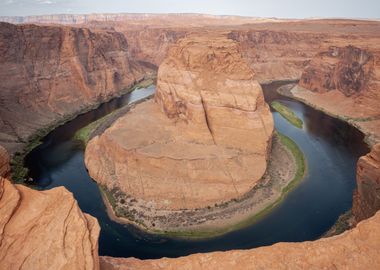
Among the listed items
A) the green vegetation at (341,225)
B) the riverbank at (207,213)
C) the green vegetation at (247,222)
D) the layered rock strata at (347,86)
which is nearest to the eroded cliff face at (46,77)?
the riverbank at (207,213)

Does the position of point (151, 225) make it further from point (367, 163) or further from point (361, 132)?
point (361, 132)

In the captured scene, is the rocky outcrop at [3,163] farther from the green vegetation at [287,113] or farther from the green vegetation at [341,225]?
the green vegetation at [287,113]

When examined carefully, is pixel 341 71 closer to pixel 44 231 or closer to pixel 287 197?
pixel 287 197

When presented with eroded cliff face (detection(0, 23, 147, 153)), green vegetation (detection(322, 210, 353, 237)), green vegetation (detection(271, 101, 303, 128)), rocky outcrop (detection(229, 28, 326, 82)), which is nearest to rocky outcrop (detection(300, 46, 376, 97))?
green vegetation (detection(271, 101, 303, 128))

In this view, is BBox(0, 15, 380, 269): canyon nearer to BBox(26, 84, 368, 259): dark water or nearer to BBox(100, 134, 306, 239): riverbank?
BBox(100, 134, 306, 239): riverbank

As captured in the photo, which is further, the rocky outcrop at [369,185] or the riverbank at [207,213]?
the riverbank at [207,213]

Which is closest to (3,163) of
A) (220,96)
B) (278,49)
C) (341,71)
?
(220,96)

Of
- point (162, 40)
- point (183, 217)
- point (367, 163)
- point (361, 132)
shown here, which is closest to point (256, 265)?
point (367, 163)
